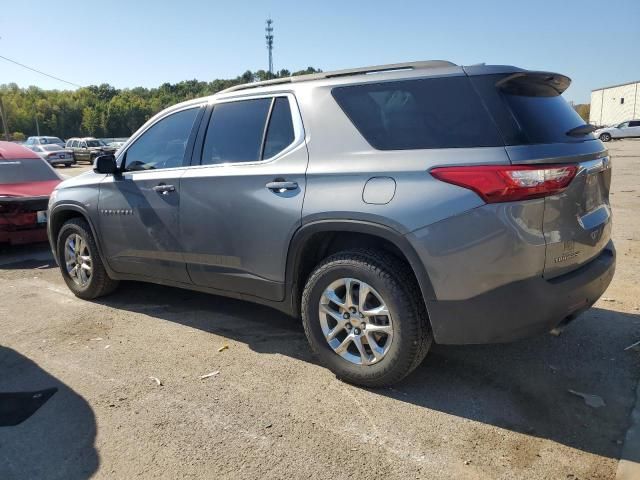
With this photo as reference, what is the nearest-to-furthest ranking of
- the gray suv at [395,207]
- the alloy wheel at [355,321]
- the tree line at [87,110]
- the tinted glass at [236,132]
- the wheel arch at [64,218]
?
1. the gray suv at [395,207]
2. the alloy wheel at [355,321]
3. the tinted glass at [236,132]
4. the wheel arch at [64,218]
5. the tree line at [87,110]

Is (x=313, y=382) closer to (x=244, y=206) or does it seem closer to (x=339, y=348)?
(x=339, y=348)

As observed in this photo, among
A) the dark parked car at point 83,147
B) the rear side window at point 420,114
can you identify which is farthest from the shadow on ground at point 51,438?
the dark parked car at point 83,147

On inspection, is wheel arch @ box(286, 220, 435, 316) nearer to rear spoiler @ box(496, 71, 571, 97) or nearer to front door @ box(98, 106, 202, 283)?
rear spoiler @ box(496, 71, 571, 97)

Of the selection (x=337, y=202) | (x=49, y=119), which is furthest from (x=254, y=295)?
(x=49, y=119)

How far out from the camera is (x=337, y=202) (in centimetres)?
319

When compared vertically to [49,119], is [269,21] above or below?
above

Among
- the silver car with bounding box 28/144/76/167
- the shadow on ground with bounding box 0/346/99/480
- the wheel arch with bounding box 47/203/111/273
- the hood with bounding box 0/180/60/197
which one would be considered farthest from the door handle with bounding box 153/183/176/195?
the silver car with bounding box 28/144/76/167

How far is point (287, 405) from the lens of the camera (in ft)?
10.4

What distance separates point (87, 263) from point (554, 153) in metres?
4.37

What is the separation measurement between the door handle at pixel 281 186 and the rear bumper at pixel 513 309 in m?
1.17

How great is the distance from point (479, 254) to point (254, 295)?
1752mm

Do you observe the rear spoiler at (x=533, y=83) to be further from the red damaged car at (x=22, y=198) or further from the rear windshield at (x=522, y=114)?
the red damaged car at (x=22, y=198)

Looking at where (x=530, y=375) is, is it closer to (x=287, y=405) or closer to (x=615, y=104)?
(x=287, y=405)

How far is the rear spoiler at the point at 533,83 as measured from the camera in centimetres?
291
